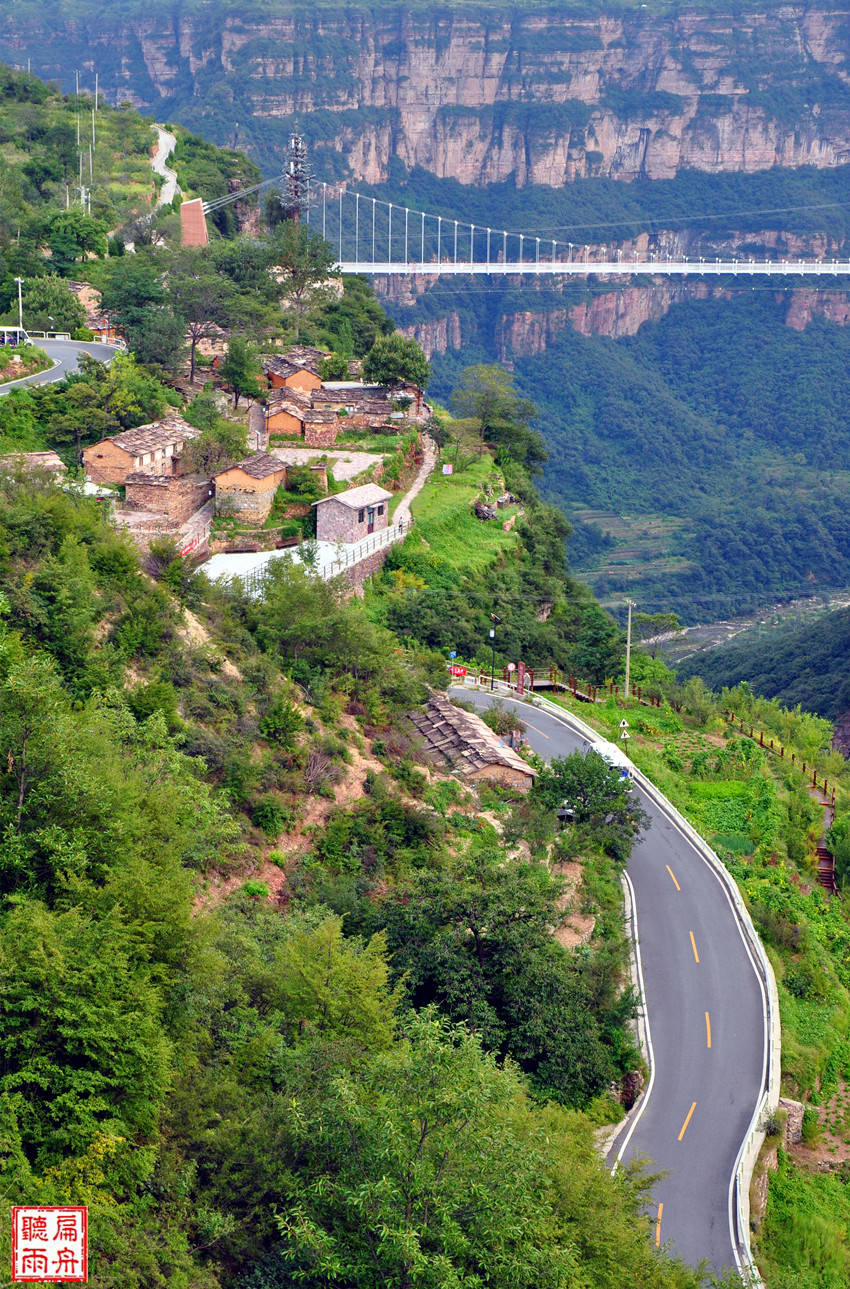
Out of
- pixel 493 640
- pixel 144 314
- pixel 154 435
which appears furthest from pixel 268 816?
pixel 144 314

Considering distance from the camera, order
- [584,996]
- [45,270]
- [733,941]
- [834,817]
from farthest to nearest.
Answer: [45,270]
[834,817]
[733,941]
[584,996]

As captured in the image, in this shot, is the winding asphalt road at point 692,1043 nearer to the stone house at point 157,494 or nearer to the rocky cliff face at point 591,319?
the stone house at point 157,494

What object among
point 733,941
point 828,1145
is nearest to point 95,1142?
point 828,1145

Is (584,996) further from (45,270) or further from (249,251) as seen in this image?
(249,251)

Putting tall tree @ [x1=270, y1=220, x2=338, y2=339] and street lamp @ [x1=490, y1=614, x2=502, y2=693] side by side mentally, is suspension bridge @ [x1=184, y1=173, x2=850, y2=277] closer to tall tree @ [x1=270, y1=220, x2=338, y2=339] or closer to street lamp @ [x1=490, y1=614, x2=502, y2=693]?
tall tree @ [x1=270, y1=220, x2=338, y2=339]

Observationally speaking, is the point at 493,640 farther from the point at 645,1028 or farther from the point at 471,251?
the point at 471,251

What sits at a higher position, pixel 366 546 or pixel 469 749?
pixel 366 546

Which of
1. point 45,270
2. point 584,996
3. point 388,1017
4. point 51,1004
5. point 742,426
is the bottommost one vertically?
point 742,426
